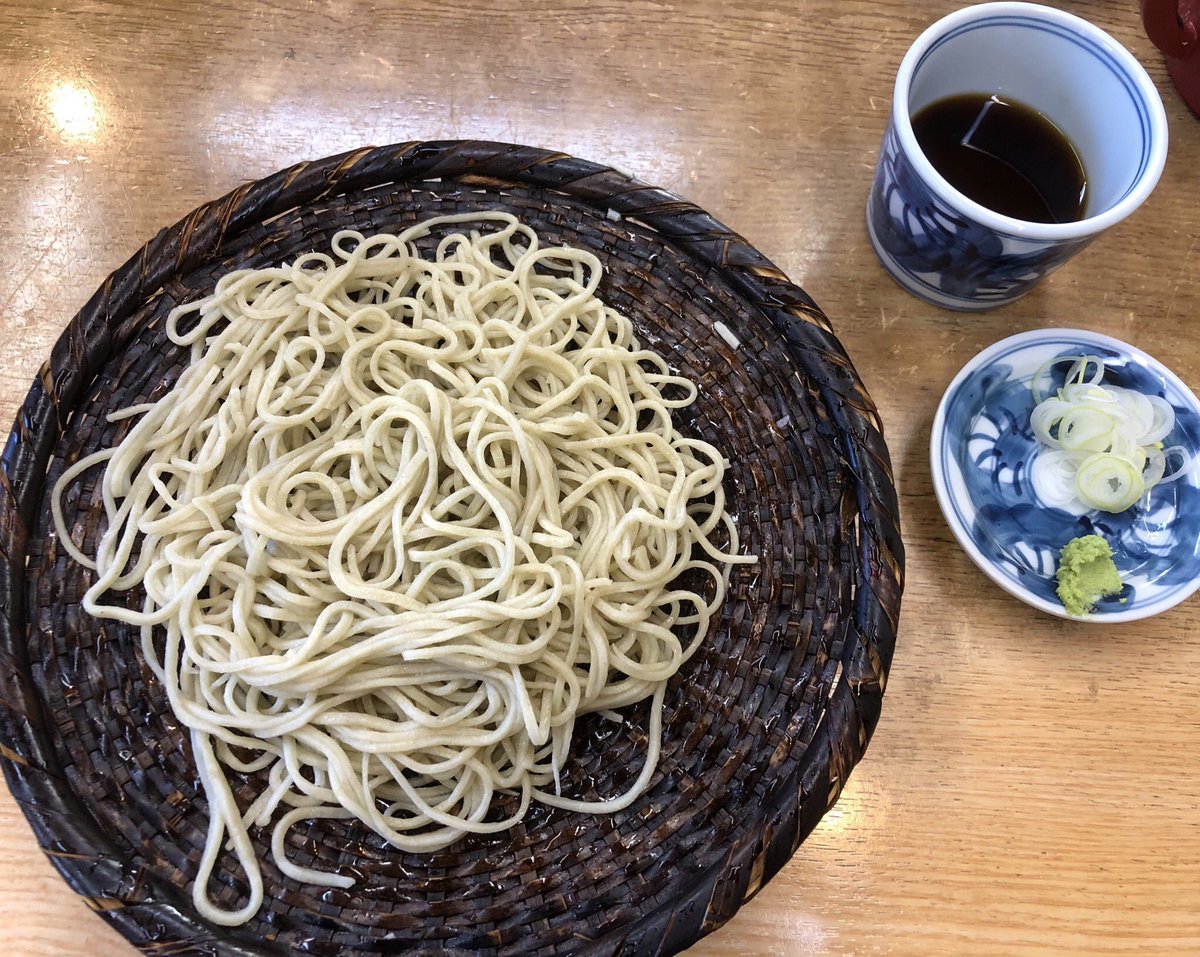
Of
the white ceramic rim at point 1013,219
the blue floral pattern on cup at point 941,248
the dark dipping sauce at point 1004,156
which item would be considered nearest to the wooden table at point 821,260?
the blue floral pattern on cup at point 941,248

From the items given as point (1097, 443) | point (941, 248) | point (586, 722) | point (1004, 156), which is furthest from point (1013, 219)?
point (586, 722)

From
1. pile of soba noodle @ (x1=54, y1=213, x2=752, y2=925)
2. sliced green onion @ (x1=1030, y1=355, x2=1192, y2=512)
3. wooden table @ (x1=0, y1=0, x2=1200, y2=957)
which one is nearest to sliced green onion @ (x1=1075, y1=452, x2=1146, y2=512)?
sliced green onion @ (x1=1030, y1=355, x2=1192, y2=512)

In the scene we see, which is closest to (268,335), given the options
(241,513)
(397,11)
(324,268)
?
(324,268)

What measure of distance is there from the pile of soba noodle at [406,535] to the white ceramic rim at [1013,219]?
41cm

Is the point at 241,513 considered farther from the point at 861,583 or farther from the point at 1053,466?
the point at 1053,466

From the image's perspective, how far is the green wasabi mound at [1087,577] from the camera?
44.4 inches

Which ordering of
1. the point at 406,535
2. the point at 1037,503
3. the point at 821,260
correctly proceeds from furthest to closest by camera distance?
the point at 821,260 < the point at 1037,503 < the point at 406,535

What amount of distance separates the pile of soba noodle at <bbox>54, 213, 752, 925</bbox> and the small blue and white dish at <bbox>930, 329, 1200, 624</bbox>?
0.34 meters

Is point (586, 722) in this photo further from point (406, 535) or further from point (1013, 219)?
point (1013, 219)

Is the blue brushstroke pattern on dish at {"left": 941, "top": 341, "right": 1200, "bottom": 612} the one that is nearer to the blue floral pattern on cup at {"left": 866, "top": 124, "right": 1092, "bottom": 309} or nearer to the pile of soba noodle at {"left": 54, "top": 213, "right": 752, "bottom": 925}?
the blue floral pattern on cup at {"left": 866, "top": 124, "right": 1092, "bottom": 309}

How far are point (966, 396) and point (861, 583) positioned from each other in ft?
1.21

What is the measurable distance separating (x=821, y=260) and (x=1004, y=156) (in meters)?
0.29

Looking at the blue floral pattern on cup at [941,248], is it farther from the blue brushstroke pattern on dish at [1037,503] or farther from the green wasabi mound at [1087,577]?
the green wasabi mound at [1087,577]

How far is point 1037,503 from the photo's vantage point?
47.0 inches
